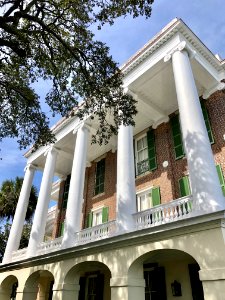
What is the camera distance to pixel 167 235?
823 cm

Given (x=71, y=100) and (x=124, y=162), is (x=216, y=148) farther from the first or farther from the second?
(x=71, y=100)

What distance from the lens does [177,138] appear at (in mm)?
14266

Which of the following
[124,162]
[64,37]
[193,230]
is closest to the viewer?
[193,230]

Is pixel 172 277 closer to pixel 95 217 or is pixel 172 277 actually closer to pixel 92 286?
pixel 92 286

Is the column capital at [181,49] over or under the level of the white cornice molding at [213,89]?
under

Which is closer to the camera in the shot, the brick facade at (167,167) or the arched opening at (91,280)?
the arched opening at (91,280)

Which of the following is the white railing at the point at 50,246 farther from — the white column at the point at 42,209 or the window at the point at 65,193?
the window at the point at 65,193

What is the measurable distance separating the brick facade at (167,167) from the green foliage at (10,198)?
8.97 m

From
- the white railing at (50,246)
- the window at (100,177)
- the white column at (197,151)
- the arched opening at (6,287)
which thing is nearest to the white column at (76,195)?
the white railing at (50,246)

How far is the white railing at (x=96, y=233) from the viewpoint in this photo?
11.3 meters

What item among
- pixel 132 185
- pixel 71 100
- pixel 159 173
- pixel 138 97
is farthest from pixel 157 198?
pixel 71 100

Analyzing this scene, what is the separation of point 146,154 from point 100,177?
4.47 metres

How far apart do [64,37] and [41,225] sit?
10630 millimetres

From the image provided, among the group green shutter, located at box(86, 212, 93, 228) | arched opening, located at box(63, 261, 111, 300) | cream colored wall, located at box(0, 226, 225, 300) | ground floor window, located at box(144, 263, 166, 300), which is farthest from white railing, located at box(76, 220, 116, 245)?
green shutter, located at box(86, 212, 93, 228)
